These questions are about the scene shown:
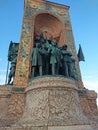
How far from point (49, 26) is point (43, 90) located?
21.7 feet

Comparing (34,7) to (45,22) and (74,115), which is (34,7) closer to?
(45,22)

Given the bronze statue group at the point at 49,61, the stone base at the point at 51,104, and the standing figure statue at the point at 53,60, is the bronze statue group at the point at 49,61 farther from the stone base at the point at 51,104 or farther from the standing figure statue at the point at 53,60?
the stone base at the point at 51,104

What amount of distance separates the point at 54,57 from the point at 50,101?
221 centimetres

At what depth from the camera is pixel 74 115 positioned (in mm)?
5723

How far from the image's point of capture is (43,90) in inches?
241

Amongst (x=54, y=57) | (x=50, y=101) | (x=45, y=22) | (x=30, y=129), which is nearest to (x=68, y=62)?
(x=54, y=57)

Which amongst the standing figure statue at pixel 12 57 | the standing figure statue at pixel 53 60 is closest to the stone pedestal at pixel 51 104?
the standing figure statue at pixel 53 60

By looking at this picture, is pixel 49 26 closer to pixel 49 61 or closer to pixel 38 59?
pixel 49 61

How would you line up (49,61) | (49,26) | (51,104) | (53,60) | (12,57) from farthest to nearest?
1. (49,26)
2. (12,57)
3. (49,61)
4. (53,60)
5. (51,104)

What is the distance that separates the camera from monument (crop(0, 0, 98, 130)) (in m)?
5.53

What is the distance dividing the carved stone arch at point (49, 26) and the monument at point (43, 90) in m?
0.10

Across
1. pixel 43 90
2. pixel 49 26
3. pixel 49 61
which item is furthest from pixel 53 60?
pixel 49 26

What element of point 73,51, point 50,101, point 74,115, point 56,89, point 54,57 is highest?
point 73,51

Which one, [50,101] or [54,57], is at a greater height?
[54,57]
